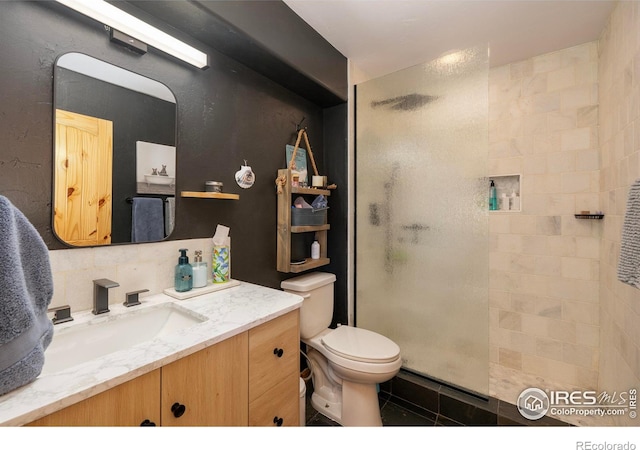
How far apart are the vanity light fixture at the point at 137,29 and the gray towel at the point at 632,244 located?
180 cm

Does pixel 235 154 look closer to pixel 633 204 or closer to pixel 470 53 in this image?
pixel 470 53

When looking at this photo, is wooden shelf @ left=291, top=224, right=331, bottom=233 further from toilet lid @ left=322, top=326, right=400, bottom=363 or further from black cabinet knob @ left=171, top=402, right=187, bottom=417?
black cabinet knob @ left=171, top=402, right=187, bottom=417

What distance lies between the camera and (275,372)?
1.07m

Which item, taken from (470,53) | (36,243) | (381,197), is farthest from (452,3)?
(36,243)

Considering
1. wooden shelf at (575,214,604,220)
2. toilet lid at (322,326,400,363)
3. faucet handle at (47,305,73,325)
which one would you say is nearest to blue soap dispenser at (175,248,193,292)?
faucet handle at (47,305,73,325)

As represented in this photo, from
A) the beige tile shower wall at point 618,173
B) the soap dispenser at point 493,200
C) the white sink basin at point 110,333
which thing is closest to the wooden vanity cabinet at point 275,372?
the white sink basin at point 110,333

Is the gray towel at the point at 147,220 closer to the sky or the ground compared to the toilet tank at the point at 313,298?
closer to the sky

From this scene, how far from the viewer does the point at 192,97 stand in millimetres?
1333

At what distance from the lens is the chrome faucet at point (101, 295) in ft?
3.18

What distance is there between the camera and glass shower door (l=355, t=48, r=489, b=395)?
1571 millimetres

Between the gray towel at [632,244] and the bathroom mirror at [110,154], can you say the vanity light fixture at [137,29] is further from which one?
the gray towel at [632,244]

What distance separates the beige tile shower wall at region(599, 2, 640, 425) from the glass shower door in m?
0.57

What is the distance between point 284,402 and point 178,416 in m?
0.48

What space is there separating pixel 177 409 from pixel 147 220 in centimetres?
76
